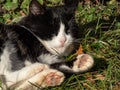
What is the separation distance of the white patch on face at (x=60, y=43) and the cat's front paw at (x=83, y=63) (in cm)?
29

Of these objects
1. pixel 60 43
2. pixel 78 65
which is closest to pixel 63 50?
pixel 60 43

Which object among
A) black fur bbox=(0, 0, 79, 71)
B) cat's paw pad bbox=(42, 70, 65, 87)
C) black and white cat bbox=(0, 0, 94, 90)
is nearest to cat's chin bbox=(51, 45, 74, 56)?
black and white cat bbox=(0, 0, 94, 90)

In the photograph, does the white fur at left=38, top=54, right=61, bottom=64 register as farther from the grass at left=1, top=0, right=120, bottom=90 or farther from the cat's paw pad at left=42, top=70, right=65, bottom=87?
the cat's paw pad at left=42, top=70, right=65, bottom=87

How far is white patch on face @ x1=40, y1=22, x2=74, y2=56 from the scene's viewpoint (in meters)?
4.50

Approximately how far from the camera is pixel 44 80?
163 inches

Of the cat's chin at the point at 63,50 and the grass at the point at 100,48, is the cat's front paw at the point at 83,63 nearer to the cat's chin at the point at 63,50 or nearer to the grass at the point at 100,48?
the grass at the point at 100,48

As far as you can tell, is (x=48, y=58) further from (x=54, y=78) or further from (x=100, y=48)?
(x=100, y=48)

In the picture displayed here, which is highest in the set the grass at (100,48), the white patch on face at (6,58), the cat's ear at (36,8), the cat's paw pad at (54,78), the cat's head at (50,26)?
the cat's ear at (36,8)

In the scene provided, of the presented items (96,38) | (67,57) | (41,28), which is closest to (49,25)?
(41,28)

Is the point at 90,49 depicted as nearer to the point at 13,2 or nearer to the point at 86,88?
the point at 86,88

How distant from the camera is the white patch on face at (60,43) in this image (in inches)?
177

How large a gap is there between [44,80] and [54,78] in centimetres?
11

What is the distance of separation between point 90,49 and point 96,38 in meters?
0.26

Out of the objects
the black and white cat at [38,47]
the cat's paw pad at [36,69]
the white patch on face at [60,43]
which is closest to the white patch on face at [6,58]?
the black and white cat at [38,47]
